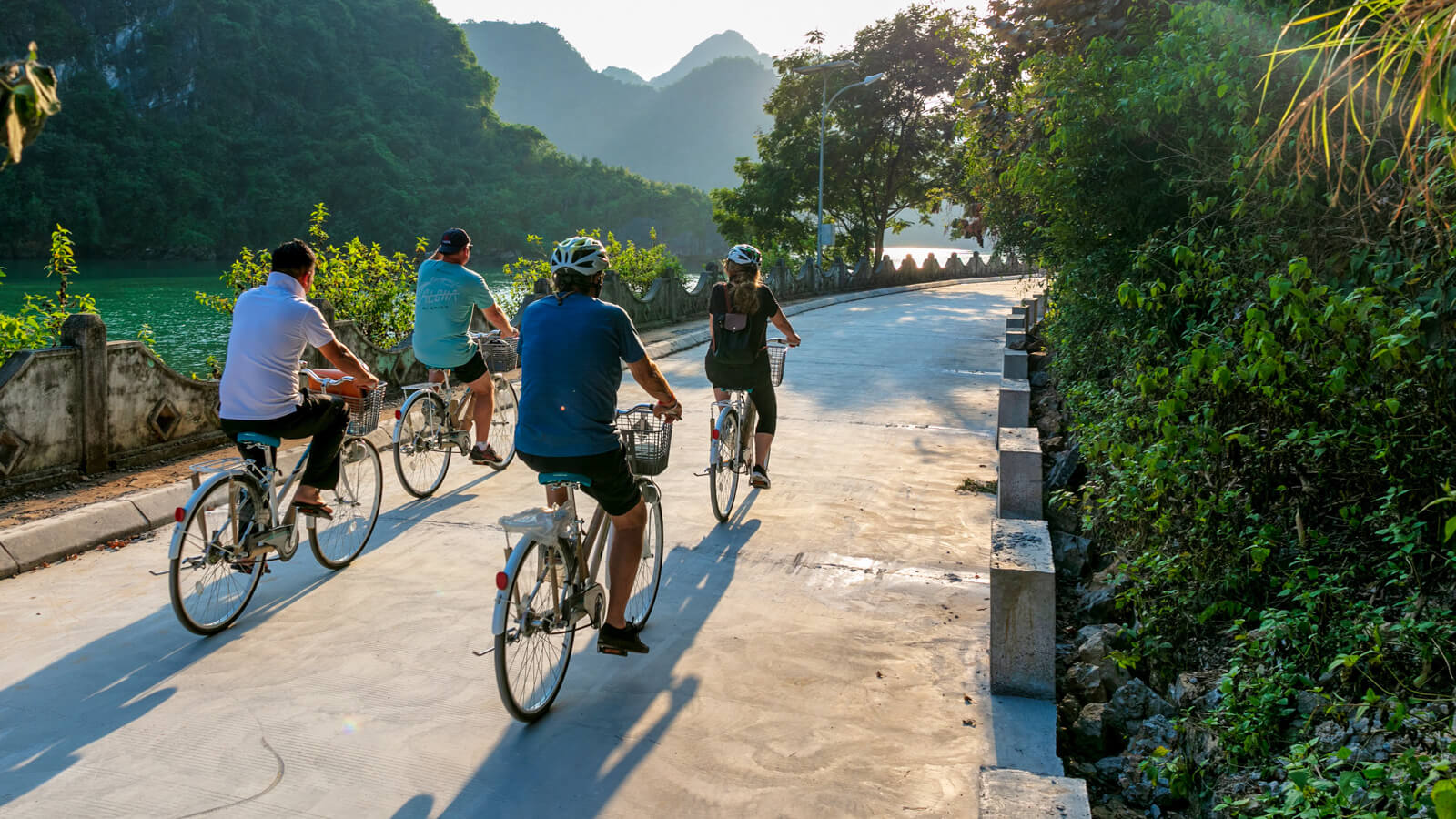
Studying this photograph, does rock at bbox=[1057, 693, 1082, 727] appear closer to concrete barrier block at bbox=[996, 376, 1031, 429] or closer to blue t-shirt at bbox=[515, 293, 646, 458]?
blue t-shirt at bbox=[515, 293, 646, 458]

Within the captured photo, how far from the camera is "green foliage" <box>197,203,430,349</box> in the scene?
11.6m

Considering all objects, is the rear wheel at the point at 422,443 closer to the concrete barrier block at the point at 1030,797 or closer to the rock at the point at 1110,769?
the rock at the point at 1110,769

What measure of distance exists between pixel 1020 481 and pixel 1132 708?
2.36 metres

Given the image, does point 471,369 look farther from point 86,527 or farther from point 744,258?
point 86,527

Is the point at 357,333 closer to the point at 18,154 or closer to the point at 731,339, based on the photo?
the point at 731,339

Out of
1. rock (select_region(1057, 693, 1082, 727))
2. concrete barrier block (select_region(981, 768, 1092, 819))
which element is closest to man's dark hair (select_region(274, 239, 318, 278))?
concrete barrier block (select_region(981, 768, 1092, 819))

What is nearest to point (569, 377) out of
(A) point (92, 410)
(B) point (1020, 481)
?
(B) point (1020, 481)

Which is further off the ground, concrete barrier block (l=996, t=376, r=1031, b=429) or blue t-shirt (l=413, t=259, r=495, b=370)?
blue t-shirt (l=413, t=259, r=495, b=370)

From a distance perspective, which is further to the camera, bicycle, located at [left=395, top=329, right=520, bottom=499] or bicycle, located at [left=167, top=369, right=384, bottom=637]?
bicycle, located at [left=395, top=329, right=520, bottom=499]

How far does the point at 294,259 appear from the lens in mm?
5262

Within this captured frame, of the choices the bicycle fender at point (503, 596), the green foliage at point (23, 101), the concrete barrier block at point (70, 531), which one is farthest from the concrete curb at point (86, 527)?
the green foliage at point (23, 101)

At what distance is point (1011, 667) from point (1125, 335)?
3.82 m

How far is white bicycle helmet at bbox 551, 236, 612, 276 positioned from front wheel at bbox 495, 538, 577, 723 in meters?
1.18

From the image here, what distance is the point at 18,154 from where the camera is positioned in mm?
1742
